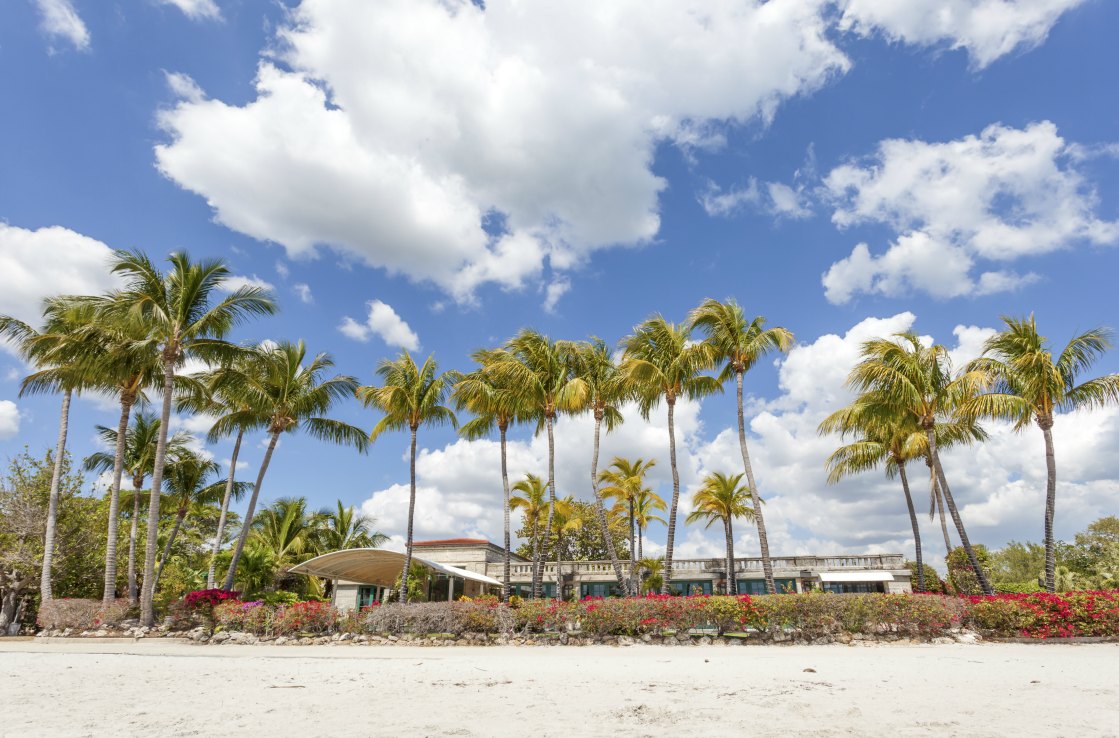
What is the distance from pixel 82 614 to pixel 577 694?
21.0m

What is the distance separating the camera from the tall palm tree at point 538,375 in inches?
1009

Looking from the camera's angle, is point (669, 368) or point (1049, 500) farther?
point (669, 368)

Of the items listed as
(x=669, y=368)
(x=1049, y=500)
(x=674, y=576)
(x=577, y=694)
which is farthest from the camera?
(x=674, y=576)

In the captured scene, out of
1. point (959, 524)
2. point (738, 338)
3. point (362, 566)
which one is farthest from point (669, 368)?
point (362, 566)

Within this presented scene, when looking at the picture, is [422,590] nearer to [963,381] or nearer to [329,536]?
[329,536]

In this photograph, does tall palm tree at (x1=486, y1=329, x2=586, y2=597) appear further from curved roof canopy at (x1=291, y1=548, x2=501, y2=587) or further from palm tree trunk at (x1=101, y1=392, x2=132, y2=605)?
palm tree trunk at (x1=101, y1=392, x2=132, y2=605)

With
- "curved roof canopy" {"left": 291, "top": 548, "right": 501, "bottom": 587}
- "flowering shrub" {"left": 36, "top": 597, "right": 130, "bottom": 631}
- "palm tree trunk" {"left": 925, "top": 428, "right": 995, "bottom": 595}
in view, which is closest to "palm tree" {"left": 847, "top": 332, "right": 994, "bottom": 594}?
"palm tree trunk" {"left": 925, "top": 428, "right": 995, "bottom": 595}

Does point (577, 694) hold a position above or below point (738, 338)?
below

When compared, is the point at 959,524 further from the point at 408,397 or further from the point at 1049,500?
the point at 408,397

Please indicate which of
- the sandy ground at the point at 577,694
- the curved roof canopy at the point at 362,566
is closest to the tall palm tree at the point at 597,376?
the curved roof canopy at the point at 362,566

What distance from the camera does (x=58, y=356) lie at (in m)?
22.2

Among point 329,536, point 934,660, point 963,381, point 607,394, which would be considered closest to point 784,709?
point 934,660

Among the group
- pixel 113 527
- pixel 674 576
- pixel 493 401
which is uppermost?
pixel 493 401

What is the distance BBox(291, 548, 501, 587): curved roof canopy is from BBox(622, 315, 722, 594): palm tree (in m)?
10.6
